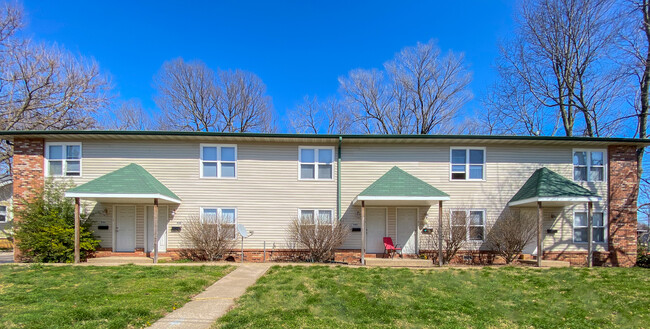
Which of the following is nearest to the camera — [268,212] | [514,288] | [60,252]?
[514,288]

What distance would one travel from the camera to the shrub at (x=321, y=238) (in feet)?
36.3

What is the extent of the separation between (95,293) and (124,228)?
6.21 metres

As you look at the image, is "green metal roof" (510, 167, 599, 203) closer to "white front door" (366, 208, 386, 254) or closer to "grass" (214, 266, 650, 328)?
"grass" (214, 266, 650, 328)

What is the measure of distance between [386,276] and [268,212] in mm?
5156

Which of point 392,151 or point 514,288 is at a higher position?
point 392,151

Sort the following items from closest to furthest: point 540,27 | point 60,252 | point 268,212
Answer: point 60,252
point 268,212
point 540,27

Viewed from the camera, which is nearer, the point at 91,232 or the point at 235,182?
the point at 91,232

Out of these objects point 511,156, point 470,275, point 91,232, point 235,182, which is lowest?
point 470,275

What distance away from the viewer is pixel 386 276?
8461mm

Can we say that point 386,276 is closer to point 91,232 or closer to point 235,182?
point 235,182

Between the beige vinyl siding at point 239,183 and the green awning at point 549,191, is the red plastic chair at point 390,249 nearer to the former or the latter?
the beige vinyl siding at point 239,183

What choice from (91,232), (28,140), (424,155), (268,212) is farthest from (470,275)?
(28,140)

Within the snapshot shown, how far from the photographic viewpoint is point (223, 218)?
1167 centimetres

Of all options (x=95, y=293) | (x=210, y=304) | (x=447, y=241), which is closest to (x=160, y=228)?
(x=95, y=293)
